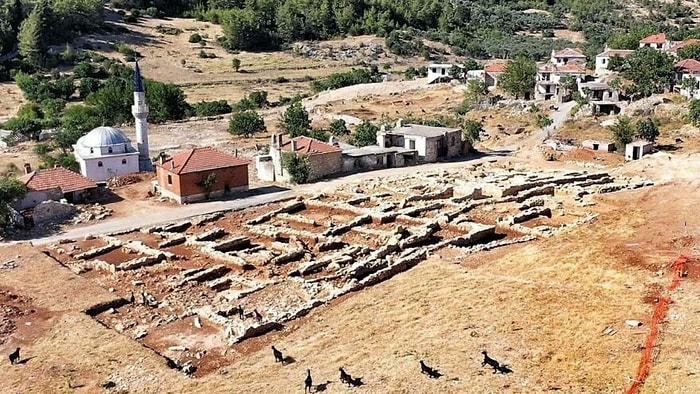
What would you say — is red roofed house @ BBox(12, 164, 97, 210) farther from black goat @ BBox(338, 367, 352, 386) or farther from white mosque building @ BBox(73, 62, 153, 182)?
black goat @ BBox(338, 367, 352, 386)

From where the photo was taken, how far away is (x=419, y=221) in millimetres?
38781

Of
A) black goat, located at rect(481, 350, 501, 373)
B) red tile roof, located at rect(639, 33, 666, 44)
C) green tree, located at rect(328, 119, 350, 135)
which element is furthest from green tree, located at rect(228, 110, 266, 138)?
red tile roof, located at rect(639, 33, 666, 44)

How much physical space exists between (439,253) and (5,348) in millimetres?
17291

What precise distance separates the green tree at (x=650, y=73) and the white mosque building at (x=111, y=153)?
45.6 meters

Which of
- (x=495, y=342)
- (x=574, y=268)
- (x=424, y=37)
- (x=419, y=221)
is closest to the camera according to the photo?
(x=495, y=342)

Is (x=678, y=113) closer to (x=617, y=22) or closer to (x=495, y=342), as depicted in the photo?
(x=495, y=342)

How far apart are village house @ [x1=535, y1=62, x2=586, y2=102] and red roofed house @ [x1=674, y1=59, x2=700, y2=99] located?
9.51m

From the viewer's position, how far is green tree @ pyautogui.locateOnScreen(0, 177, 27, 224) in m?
39.0

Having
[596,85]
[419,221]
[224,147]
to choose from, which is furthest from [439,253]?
[596,85]

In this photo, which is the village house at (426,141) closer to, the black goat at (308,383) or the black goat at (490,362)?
the black goat at (490,362)

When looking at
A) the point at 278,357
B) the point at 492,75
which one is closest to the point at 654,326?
the point at 278,357

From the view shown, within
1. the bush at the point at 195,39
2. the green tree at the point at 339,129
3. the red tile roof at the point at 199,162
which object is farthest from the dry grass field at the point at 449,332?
the bush at the point at 195,39

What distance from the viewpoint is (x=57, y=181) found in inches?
1730

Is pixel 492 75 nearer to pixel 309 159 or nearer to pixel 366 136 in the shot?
pixel 366 136
